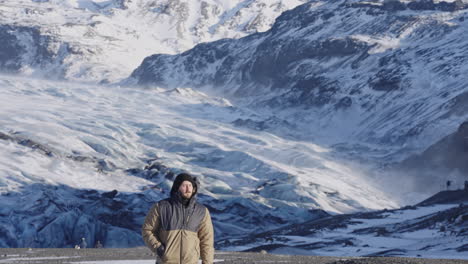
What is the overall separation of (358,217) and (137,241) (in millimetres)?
41972

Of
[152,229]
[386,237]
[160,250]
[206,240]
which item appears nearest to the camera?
[160,250]

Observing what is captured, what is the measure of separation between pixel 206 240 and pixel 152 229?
3.90ft

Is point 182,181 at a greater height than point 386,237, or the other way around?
point 182,181

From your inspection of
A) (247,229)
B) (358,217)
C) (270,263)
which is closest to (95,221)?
(247,229)

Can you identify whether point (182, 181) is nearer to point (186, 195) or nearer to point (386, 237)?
point (186, 195)

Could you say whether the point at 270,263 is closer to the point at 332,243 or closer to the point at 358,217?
the point at 332,243

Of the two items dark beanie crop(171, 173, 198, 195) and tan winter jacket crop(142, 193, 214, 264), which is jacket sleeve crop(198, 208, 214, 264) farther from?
dark beanie crop(171, 173, 198, 195)

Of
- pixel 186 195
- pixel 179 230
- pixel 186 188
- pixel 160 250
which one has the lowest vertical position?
pixel 160 250

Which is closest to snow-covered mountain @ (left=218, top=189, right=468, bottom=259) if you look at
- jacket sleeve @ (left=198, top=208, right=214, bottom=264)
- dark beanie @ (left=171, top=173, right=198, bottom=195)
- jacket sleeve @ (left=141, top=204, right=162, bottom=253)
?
jacket sleeve @ (left=198, top=208, right=214, bottom=264)

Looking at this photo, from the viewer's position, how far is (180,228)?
1862cm

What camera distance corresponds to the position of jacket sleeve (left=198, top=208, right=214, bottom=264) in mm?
18328

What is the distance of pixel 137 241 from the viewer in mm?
146750

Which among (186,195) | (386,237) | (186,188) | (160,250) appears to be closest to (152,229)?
(160,250)

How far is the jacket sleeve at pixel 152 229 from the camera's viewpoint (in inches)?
723
